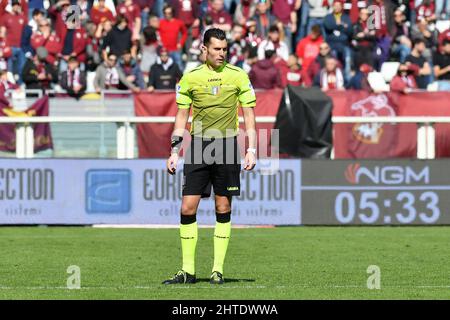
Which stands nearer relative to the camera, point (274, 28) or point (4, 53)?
point (4, 53)

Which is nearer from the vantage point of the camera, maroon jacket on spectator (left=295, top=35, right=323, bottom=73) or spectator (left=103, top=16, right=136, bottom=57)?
spectator (left=103, top=16, right=136, bottom=57)

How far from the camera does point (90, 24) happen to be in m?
26.7

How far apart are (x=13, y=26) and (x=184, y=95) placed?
14805mm

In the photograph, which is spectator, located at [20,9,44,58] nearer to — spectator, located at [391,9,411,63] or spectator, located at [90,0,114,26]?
spectator, located at [90,0,114,26]

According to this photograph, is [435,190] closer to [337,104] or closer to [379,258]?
[337,104]

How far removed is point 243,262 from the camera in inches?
596

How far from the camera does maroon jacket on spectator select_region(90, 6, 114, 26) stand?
2689cm

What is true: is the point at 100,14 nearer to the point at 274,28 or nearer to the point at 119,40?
the point at 119,40

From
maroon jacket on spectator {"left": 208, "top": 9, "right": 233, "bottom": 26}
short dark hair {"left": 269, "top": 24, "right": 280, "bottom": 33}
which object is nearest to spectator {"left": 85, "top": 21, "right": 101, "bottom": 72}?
maroon jacket on spectator {"left": 208, "top": 9, "right": 233, "bottom": 26}

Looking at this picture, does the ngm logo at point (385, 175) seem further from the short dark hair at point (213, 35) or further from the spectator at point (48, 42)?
the short dark hair at point (213, 35)

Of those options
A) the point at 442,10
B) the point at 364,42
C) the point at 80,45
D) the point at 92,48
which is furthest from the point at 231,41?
the point at 442,10

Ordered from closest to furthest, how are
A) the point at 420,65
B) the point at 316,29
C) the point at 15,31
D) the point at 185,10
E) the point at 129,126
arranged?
the point at 129,126 < the point at 420,65 < the point at 316,29 < the point at 15,31 < the point at 185,10

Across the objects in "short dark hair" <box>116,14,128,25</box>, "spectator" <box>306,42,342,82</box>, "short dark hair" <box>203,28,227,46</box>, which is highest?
"short dark hair" <box>116,14,128,25</box>
